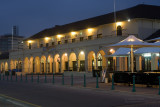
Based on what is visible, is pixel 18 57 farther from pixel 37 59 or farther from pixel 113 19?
pixel 113 19

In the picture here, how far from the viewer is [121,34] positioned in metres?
43.4

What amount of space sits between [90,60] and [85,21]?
11.7 metres

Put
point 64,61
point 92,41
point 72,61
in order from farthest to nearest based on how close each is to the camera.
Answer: point 64,61
point 72,61
point 92,41

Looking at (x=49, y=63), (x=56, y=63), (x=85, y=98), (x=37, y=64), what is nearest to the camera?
(x=85, y=98)

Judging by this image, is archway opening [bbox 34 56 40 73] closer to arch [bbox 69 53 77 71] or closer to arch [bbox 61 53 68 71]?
arch [bbox 61 53 68 71]

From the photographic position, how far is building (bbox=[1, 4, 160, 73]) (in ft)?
137

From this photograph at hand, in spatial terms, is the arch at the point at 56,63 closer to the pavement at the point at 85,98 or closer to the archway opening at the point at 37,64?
the archway opening at the point at 37,64

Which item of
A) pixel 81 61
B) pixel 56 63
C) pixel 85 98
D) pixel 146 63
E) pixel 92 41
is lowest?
pixel 85 98

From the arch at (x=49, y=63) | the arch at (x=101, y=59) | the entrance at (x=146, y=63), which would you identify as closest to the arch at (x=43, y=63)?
the arch at (x=49, y=63)

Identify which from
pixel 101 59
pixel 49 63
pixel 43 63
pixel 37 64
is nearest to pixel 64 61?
pixel 49 63

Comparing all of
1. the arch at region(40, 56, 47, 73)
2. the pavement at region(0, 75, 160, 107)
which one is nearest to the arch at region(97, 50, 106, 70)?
the arch at region(40, 56, 47, 73)

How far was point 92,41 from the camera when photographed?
44938 mm

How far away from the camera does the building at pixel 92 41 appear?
41.9 meters

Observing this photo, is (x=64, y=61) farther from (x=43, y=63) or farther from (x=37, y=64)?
(x=37, y=64)
